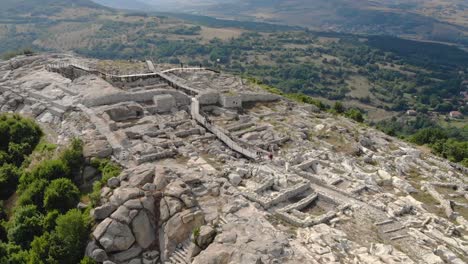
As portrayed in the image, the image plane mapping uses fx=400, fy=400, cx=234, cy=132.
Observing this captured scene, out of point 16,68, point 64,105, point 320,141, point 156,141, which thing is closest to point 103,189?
point 156,141

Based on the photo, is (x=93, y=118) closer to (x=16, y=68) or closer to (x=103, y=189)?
(x=103, y=189)

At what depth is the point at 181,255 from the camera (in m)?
20.2

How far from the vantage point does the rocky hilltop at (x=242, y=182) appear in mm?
20312

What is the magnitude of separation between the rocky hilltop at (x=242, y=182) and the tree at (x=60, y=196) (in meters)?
1.81

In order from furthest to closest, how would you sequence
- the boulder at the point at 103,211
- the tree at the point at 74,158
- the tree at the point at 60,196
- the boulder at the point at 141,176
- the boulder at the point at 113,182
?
the tree at the point at 74,158
the tree at the point at 60,196
the boulder at the point at 113,182
the boulder at the point at 141,176
the boulder at the point at 103,211

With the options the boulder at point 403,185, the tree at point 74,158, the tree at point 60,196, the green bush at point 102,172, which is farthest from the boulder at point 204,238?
the boulder at point 403,185

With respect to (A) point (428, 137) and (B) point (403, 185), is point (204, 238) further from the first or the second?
(A) point (428, 137)

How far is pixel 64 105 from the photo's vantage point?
3619 centimetres

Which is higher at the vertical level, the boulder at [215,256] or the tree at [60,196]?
the boulder at [215,256]

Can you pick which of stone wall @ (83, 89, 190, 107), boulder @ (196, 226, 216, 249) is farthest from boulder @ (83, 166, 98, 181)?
stone wall @ (83, 89, 190, 107)

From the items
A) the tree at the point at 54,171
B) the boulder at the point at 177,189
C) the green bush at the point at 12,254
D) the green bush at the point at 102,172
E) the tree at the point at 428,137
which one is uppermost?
the boulder at the point at 177,189

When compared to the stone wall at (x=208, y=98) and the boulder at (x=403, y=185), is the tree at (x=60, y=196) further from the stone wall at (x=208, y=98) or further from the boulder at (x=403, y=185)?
the boulder at (x=403, y=185)

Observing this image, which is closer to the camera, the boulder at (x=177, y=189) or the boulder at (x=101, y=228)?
the boulder at (x=101, y=228)

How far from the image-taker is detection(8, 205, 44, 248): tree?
2359cm
